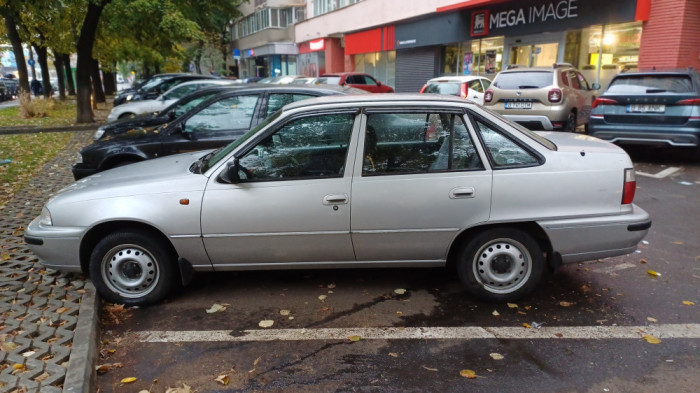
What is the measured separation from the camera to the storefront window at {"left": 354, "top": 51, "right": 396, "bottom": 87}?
97.2ft

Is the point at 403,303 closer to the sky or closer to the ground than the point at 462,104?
closer to the ground

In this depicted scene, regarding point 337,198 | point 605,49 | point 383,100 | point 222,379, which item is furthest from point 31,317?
point 605,49

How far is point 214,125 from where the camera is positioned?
6.47 meters

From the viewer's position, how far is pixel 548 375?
3.13 m

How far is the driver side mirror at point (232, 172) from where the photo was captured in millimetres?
3852

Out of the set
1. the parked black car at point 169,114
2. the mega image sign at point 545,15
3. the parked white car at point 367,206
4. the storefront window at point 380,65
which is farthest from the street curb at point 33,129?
the storefront window at point 380,65

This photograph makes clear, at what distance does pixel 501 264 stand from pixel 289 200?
1790mm

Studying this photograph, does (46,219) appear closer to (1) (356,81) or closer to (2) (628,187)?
(2) (628,187)

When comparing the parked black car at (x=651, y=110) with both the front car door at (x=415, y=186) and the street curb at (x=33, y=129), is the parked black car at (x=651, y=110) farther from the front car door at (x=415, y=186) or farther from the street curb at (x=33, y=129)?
the street curb at (x=33, y=129)

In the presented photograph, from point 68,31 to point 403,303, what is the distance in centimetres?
2423

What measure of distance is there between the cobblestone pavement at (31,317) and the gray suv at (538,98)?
365 inches

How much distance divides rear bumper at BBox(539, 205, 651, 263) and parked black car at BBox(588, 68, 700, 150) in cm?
577

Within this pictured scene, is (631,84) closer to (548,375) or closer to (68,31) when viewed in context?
(548,375)

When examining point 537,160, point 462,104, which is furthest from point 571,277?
point 462,104
